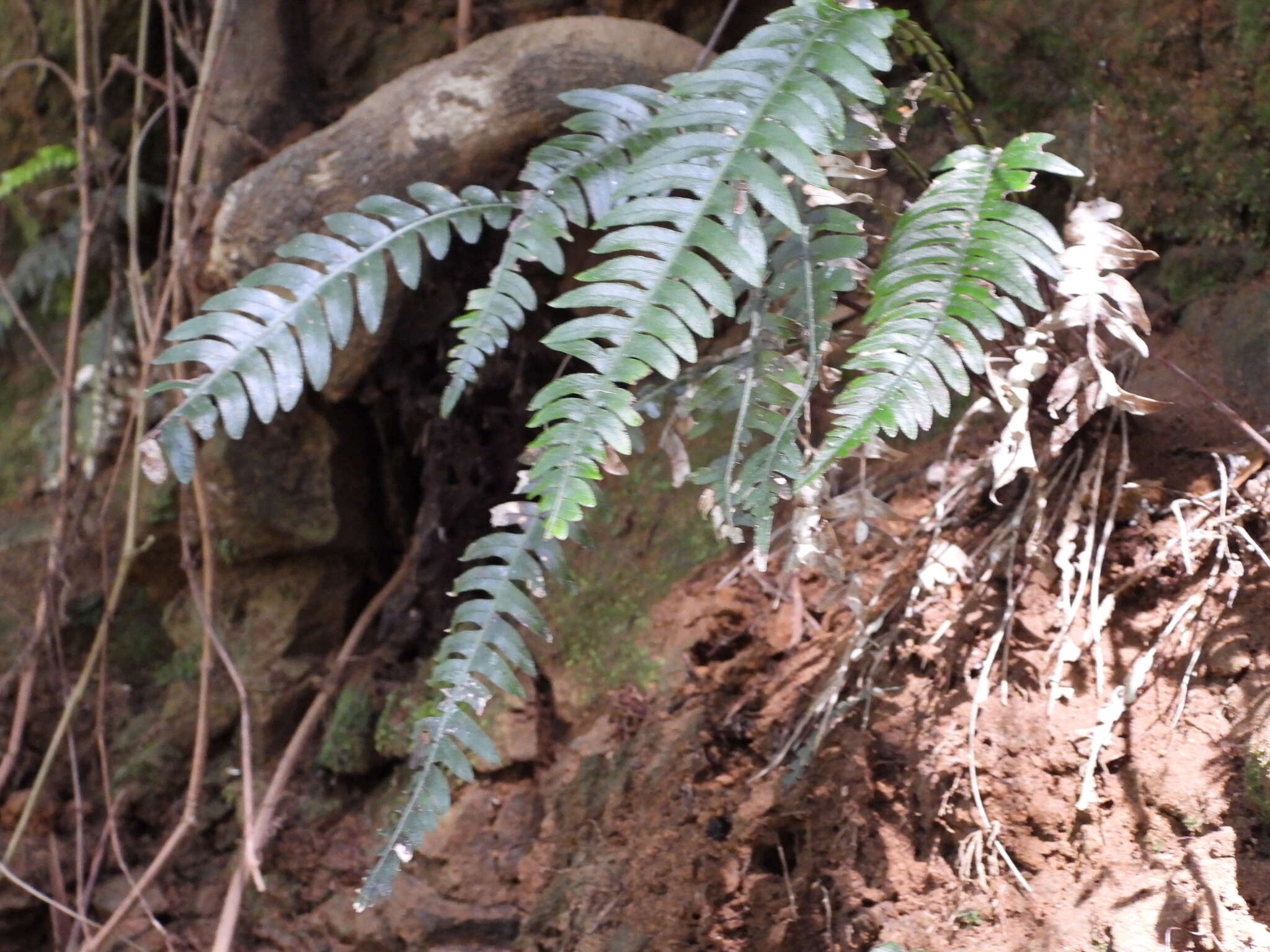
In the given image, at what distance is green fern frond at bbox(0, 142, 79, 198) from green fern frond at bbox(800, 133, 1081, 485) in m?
2.62

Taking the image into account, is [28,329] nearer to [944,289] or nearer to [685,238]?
[685,238]

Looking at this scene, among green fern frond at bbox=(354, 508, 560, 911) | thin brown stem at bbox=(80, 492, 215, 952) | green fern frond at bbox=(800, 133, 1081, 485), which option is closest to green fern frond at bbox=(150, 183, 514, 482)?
green fern frond at bbox=(354, 508, 560, 911)

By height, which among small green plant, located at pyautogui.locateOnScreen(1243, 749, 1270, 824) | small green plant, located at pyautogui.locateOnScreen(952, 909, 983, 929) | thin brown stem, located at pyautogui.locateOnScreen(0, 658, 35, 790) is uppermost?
small green plant, located at pyautogui.locateOnScreen(1243, 749, 1270, 824)

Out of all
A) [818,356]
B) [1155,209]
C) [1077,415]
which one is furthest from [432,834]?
[1155,209]

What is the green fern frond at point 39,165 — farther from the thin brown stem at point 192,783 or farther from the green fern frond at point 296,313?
the green fern frond at point 296,313

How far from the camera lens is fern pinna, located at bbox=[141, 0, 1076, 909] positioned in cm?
126

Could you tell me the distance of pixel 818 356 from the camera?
4.51ft

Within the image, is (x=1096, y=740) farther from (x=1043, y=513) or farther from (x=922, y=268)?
(x=922, y=268)

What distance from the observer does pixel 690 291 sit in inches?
50.1

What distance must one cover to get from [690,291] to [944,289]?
1.07 feet

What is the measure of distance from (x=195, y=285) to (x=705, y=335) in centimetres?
177

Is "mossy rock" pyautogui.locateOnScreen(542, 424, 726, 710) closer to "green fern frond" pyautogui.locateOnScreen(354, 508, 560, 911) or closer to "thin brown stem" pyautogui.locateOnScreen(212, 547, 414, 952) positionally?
"green fern frond" pyautogui.locateOnScreen(354, 508, 560, 911)

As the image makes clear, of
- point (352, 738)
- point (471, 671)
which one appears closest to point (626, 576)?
point (471, 671)

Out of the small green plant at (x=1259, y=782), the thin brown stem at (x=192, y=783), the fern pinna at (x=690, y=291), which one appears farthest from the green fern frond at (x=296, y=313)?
the small green plant at (x=1259, y=782)
